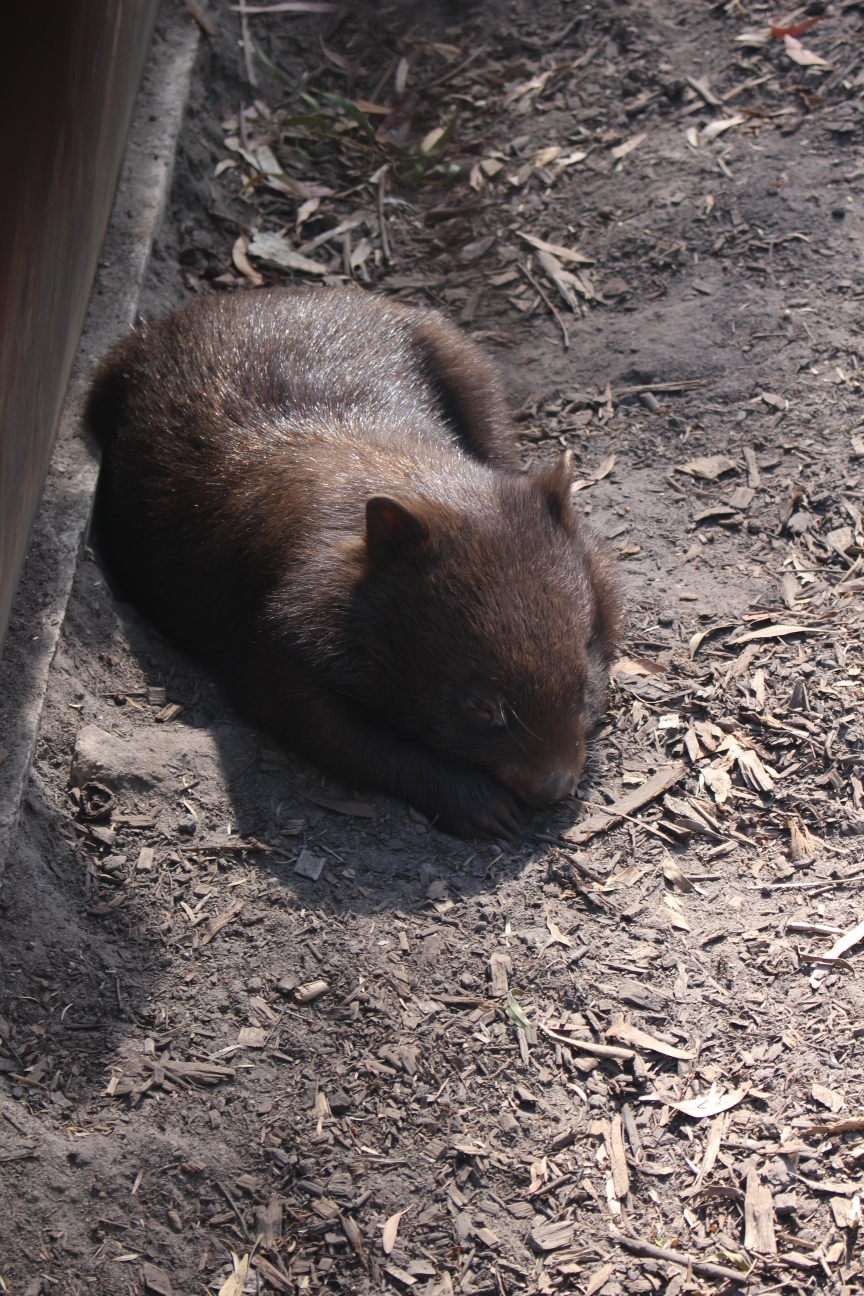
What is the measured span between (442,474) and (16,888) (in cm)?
198

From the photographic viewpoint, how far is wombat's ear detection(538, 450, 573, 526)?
4230 mm

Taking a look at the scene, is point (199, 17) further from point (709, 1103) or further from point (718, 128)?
point (709, 1103)

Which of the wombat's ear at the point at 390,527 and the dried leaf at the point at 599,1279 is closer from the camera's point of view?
the dried leaf at the point at 599,1279

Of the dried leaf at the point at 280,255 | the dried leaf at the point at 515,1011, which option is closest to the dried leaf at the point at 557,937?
the dried leaf at the point at 515,1011

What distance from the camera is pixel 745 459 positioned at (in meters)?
5.21

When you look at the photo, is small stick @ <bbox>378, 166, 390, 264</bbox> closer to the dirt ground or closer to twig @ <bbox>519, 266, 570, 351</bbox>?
the dirt ground

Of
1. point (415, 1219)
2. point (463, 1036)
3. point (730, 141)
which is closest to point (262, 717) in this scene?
point (463, 1036)

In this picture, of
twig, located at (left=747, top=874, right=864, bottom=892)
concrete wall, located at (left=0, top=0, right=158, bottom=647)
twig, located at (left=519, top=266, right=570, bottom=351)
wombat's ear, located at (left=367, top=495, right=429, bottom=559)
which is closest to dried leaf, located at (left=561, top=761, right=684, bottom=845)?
twig, located at (left=747, top=874, right=864, bottom=892)

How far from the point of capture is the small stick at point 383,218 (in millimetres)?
6691

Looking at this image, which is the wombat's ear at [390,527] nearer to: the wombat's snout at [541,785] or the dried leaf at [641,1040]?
the wombat's snout at [541,785]

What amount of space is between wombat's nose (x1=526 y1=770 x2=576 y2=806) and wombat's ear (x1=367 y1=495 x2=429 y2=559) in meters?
0.89

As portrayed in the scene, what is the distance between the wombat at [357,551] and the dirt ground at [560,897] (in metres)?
0.21

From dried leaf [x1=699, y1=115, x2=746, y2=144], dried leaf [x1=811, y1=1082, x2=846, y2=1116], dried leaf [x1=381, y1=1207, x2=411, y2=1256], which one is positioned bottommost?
dried leaf [x1=381, y1=1207, x2=411, y2=1256]

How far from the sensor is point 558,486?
423 centimetres
